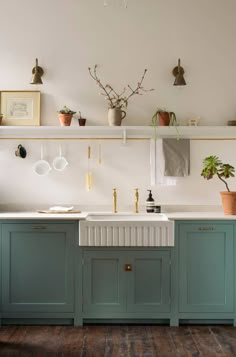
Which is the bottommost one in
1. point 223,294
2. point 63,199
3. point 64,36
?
point 223,294

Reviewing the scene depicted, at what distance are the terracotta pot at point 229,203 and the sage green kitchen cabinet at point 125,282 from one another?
0.65 meters

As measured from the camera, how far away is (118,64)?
4477mm

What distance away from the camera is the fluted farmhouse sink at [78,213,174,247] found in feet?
12.6

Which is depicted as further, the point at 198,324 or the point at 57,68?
the point at 57,68

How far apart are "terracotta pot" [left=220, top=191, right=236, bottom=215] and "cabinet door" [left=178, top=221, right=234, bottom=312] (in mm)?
222

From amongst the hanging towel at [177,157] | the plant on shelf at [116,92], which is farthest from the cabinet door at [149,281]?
the plant on shelf at [116,92]

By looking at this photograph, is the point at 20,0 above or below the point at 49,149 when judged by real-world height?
above

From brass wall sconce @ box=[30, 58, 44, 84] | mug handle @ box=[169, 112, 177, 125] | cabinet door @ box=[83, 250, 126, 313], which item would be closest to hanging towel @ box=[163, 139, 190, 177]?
mug handle @ box=[169, 112, 177, 125]

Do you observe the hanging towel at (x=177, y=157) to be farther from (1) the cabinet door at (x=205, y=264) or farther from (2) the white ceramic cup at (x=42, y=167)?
(2) the white ceramic cup at (x=42, y=167)

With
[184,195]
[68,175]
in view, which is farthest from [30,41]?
[184,195]

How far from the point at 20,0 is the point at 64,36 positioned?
1.67ft

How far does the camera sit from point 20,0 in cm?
446

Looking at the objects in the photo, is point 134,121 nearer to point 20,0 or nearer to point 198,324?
point 20,0

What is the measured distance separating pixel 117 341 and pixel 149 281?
0.55 m
